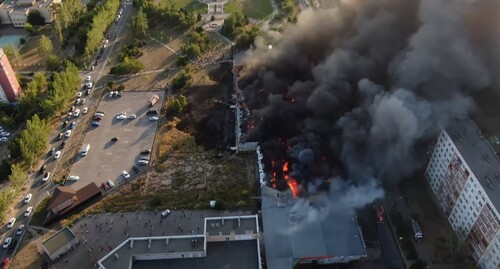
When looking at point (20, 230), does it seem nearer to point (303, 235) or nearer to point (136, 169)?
point (136, 169)

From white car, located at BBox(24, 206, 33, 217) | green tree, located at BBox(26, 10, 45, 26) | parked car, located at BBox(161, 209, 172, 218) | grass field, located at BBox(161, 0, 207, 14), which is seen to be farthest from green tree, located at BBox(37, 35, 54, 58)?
parked car, located at BBox(161, 209, 172, 218)

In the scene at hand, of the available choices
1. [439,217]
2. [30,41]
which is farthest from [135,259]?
[30,41]

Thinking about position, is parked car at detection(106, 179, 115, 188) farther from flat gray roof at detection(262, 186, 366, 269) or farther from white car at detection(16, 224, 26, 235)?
flat gray roof at detection(262, 186, 366, 269)

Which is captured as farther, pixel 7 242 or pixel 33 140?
pixel 33 140

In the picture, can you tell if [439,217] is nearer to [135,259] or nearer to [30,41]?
[135,259]

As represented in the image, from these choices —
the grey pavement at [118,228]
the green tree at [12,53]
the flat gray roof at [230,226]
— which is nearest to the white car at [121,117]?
the grey pavement at [118,228]

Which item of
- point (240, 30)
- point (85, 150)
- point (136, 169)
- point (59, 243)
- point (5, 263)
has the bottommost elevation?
point (5, 263)

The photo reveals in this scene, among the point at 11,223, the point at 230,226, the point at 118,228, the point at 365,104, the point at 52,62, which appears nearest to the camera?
the point at 230,226

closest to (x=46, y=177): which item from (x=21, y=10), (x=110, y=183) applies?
(x=110, y=183)
